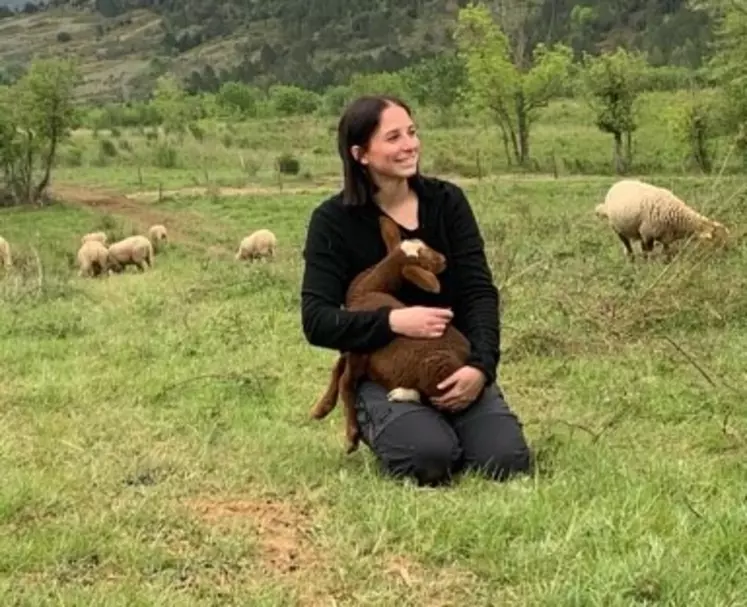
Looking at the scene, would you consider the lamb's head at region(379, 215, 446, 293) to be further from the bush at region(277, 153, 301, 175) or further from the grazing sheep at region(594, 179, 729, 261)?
the bush at region(277, 153, 301, 175)

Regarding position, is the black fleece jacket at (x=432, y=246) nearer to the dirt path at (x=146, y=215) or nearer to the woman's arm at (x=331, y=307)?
→ the woman's arm at (x=331, y=307)

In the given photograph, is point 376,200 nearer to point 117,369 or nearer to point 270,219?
point 117,369

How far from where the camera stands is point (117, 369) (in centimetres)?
773

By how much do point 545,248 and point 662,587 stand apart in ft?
29.9

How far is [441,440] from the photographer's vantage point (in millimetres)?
4688

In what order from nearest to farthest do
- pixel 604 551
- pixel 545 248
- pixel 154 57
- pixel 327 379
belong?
pixel 604 551 < pixel 327 379 < pixel 545 248 < pixel 154 57

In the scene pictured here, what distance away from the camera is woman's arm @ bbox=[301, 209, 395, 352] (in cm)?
484

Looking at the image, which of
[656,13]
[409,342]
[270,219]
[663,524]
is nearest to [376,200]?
[409,342]

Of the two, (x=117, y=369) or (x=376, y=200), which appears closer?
(x=376, y=200)

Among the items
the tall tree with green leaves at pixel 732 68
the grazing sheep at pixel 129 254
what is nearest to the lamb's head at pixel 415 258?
the tall tree with green leaves at pixel 732 68

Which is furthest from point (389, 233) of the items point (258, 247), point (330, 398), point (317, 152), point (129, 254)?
point (317, 152)

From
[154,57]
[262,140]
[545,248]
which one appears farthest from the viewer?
[154,57]

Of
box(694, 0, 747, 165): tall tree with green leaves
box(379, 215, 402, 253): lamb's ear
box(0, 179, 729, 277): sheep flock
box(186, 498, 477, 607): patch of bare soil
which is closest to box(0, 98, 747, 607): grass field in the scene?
box(186, 498, 477, 607): patch of bare soil

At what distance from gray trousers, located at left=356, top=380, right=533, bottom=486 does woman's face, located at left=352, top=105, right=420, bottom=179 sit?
0.91m
